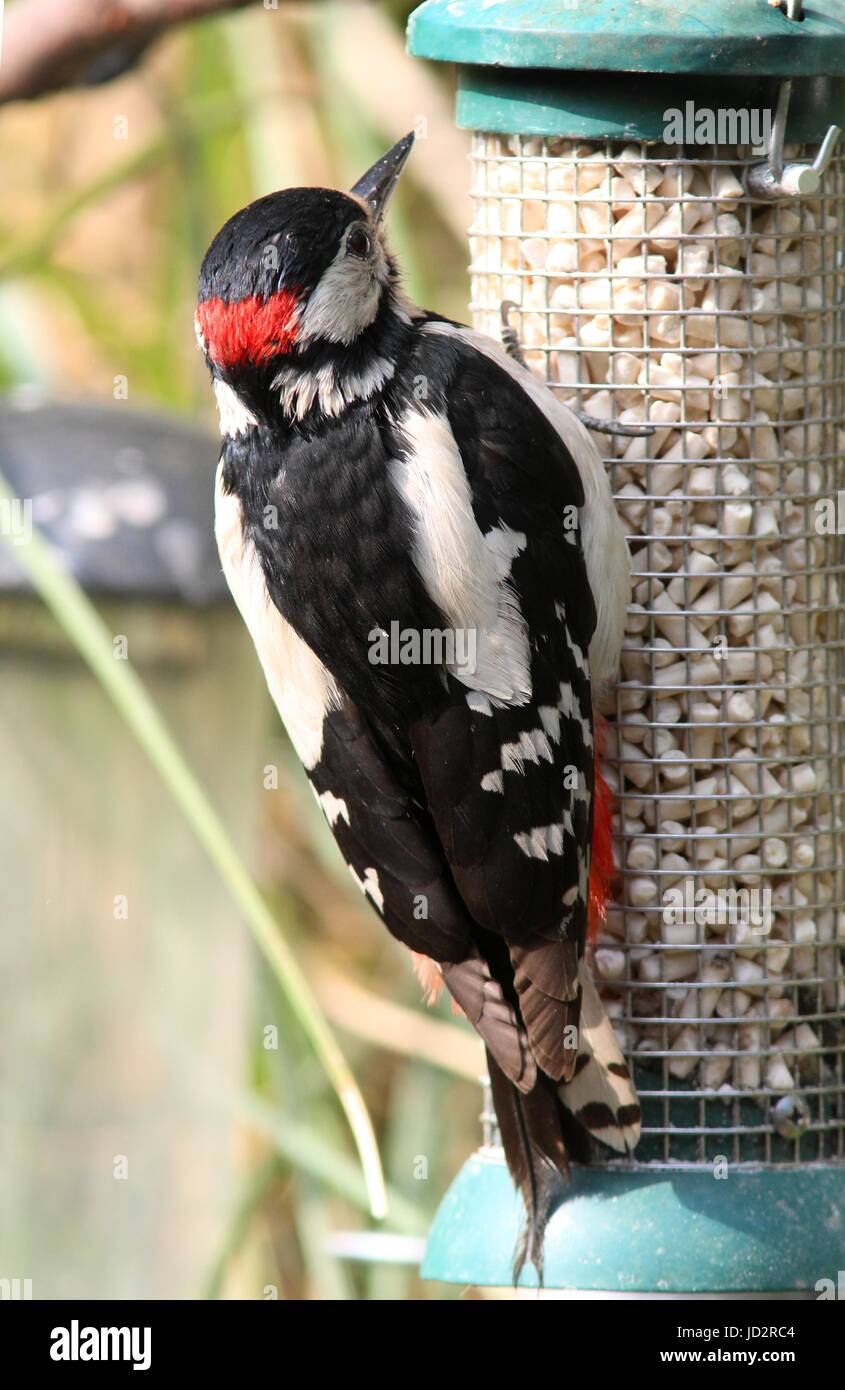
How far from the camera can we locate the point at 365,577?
2305 mm

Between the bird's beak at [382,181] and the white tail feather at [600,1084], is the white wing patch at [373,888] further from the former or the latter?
the bird's beak at [382,181]

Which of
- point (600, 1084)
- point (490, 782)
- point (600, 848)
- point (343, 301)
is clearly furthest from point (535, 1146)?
point (343, 301)

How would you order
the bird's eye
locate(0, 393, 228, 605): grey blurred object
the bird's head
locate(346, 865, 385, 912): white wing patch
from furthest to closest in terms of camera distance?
locate(0, 393, 228, 605): grey blurred object → locate(346, 865, 385, 912): white wing patch → the bird's eye → the bird's head

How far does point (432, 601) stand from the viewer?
2303 millimetres

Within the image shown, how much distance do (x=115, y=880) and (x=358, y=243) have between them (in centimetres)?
140

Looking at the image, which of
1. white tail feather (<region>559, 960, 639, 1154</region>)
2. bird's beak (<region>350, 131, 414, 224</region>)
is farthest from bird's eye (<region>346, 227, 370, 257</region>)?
white tail feather (<region>559, 960, 639, 1154</region>)

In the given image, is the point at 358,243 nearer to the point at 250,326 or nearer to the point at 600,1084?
the point at 250,326

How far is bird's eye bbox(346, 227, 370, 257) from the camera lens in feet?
7.51

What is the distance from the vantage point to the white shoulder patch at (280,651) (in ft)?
7.89

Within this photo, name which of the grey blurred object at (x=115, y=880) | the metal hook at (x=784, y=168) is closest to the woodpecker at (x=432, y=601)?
the metal hook at (x=784, y=168)

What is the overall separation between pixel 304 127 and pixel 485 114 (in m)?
1.91

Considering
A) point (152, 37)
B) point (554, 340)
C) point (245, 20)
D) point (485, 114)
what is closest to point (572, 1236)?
point (554, 340)

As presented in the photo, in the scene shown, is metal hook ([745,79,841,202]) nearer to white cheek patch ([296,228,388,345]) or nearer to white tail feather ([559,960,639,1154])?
white cheek patch ([296,228,388,345])

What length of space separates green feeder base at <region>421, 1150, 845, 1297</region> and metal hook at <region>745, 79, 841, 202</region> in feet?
4.61
